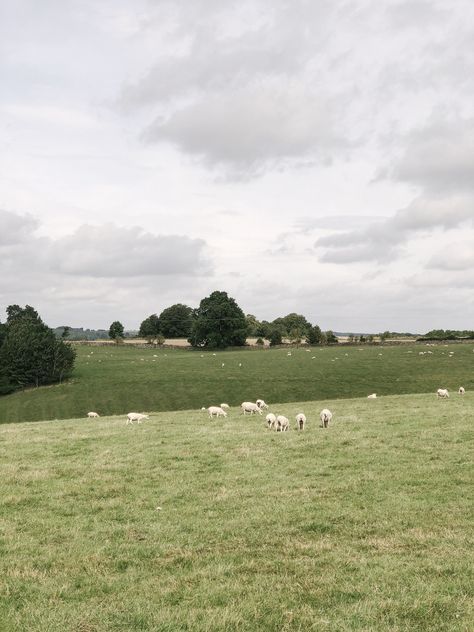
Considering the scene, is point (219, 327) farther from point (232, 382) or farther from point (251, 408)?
point (251, 408)

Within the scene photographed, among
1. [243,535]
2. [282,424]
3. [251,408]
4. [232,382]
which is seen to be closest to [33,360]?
[232,382]

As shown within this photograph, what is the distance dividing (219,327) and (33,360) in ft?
241

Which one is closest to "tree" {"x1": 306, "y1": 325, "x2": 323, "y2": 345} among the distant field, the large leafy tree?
the distant field

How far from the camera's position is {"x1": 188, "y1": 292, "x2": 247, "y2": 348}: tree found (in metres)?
155

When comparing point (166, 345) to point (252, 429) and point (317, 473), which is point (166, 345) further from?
point (317, 473)

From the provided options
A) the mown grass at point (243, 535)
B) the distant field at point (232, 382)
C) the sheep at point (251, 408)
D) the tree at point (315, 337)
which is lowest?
the distant field at point (232, 382)

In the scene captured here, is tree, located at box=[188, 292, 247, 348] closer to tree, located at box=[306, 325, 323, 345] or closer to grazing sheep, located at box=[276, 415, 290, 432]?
tree, located at box=[306, 325, 323, 345]

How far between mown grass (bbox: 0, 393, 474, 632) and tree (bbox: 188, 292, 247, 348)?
433 ft

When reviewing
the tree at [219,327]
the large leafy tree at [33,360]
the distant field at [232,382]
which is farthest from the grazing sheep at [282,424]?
the tree at [219,327]

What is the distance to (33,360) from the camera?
300 ft

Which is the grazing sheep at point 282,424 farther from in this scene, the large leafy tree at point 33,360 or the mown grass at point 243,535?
the large leafy tree at point 33,360

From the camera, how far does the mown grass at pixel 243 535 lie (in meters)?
8.23

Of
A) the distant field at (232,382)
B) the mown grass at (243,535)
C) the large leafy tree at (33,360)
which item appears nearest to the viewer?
the mown grass at (243,535)

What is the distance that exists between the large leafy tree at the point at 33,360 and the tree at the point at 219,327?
6213 centimetres
